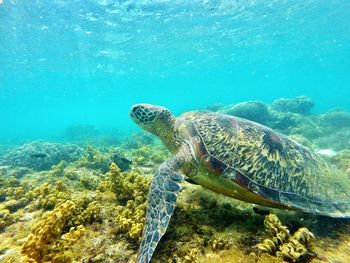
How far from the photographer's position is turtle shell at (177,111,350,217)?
307 cm

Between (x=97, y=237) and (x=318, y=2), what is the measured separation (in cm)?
3166

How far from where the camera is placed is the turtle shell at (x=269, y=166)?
3.07 meters

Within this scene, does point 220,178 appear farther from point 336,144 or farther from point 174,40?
point 174,40

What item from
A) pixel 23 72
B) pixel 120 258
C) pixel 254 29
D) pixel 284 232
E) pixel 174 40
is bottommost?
pixel 120 258

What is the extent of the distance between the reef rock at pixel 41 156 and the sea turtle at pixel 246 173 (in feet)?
25.8

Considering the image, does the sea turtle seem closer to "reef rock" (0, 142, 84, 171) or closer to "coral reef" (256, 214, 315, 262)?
"coral reef" (256, 214, 315, 262)

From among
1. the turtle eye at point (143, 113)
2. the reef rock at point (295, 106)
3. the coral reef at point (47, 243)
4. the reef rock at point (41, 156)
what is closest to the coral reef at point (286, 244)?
the coral reef at point (47, 243)

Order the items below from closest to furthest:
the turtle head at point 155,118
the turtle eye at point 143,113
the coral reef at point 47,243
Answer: the coral reef at point 47,243, the turtle head at point 155,118, the turtle eye at point 143,113

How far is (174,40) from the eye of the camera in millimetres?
28875

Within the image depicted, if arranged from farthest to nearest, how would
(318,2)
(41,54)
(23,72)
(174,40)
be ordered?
(23,72)
(174,40)
(41,54)
(318,2)

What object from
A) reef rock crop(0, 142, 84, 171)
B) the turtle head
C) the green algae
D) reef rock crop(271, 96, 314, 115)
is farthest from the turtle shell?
reef rock crop(271, 96, 314, 115)

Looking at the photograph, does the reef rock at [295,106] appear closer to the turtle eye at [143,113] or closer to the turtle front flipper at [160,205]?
the turtle eye at [143,113]

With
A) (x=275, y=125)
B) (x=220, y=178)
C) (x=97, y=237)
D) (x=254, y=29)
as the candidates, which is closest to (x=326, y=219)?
(x=220, y=178)

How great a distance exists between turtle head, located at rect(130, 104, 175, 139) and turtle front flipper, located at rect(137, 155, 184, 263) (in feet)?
3.96
